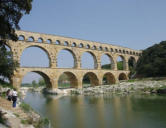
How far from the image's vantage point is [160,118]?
29.5ft

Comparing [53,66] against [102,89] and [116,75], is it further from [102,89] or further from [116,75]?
[116,75]

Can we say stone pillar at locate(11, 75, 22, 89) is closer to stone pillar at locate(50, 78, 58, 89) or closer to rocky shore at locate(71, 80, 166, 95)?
stone pillar at locate(50, 78, 58, 89)

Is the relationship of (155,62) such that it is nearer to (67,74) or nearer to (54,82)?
(67,74)

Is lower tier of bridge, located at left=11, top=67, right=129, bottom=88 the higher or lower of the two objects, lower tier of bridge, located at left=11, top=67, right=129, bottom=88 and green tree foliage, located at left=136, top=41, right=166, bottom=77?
the lower

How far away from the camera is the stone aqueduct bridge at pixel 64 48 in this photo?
23.7m

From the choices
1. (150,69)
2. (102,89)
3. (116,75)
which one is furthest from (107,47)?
(102,89)

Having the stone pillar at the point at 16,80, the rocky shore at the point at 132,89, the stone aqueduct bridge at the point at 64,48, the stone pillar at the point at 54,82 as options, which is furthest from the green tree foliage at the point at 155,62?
the stone pillar at the point at 16,80

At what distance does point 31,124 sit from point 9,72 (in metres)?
7.96

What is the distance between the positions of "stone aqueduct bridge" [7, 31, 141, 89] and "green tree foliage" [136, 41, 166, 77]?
4.40 metres

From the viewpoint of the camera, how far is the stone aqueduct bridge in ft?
77.9

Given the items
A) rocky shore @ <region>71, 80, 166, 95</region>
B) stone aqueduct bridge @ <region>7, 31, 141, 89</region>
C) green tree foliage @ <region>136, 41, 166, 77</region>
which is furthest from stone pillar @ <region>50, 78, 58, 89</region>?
green tree foliage @ <region>136, 41, 166, 77</region>

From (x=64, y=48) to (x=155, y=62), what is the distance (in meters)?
16.7

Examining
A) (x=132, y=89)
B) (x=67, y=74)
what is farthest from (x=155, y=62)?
(x=67, y=74)

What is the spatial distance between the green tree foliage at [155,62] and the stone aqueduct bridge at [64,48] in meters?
4.40
